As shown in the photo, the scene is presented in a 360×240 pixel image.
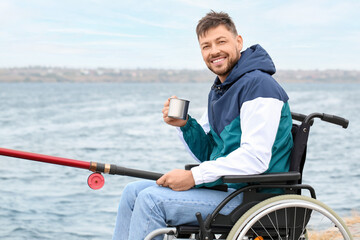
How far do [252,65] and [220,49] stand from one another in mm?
181

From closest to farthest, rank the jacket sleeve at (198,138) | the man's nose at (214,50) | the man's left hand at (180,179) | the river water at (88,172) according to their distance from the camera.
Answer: the man's left hand at (180,179)
the man's nose at (214,50)
the jacket sleeve at (198,138)
the river water at (88,172)

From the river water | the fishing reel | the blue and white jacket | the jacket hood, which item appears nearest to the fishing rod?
the fishing reel

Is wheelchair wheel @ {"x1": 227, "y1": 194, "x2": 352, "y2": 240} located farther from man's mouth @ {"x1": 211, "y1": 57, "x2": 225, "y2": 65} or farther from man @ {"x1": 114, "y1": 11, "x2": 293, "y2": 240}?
man's mouth @ {"x1": 211, "y1": 57, "x2": 225, "y2": 65}

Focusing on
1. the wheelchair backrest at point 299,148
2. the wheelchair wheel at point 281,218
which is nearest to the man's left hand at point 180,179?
the wheelchair wheel at point 281,218

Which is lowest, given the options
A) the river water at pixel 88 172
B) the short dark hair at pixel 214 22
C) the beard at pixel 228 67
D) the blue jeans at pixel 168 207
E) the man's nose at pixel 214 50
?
the river water at pixel 88 172

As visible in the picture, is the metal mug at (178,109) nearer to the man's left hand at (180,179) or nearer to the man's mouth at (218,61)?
the man's mouth at (218,61)

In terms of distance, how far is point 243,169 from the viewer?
242 cm

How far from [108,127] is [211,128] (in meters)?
31.8

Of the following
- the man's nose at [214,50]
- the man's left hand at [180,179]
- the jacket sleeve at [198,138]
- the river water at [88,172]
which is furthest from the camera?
the river water at [88,172]

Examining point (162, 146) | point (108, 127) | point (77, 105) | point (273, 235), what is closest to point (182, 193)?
point (273, 235)

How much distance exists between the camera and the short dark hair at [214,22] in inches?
106

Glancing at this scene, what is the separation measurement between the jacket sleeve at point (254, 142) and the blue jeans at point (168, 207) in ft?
0.35

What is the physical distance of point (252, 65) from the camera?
2590 mm

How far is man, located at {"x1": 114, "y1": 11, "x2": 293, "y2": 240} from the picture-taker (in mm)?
2420
